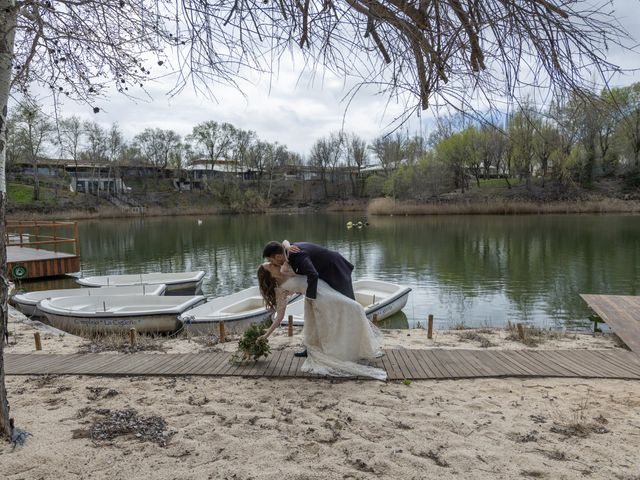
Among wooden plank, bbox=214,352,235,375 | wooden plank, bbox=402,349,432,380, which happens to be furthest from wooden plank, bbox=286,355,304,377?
wooden plank, bbox=402,349,432,380

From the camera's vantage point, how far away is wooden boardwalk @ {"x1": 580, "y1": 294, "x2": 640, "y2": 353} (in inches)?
258

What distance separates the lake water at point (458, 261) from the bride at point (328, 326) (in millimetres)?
6200

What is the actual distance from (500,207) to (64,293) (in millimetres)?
39899

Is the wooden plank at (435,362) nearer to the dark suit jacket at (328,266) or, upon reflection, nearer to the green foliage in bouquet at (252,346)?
the dark suit jacket at (328,266)

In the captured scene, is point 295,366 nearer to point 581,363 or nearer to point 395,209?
point 581,363

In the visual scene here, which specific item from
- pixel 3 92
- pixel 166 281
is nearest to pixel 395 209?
pixel 166 281

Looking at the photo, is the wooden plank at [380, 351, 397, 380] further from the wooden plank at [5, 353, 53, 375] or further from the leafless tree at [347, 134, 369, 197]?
the leafless tree at [347, 134, 369, 197]

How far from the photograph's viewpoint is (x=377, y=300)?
1116cm

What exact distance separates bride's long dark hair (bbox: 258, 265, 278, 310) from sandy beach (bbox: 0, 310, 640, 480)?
2.53 ft

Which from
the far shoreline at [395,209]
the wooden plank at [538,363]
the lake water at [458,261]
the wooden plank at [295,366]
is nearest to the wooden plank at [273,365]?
the wooden plank at [295,366]

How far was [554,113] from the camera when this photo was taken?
104 inches

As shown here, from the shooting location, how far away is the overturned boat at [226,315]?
8703 mm

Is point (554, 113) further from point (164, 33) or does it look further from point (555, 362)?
point (555, 362)

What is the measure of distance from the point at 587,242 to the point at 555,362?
20967 mm
